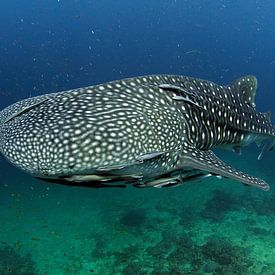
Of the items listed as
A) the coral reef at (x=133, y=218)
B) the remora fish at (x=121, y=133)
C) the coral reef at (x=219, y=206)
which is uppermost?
the remora fish at (x=121, y=133)

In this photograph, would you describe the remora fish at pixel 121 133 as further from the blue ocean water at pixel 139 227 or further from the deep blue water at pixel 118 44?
the deep blue water at pixel 118 44

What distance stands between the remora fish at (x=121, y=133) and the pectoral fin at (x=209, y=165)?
0.04 ft

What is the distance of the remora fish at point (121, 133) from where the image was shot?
144 inches

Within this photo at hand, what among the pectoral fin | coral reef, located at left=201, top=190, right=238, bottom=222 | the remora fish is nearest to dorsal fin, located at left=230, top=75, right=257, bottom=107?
the remora fish

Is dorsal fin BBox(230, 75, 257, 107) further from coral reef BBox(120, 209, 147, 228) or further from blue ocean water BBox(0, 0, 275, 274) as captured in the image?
coral reef BBox(120, 209, 147, 228)

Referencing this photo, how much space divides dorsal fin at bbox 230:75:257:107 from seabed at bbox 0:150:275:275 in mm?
5369

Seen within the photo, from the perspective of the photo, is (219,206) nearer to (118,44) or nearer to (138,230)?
(138,230)

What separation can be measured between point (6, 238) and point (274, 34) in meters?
129

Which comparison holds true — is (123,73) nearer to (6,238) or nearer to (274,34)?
(6,238)

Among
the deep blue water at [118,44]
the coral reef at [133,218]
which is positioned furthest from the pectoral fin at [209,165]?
the deep blue water at [118,44]

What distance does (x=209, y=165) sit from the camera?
14.7 feet

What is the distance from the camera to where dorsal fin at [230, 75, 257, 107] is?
6113 mm

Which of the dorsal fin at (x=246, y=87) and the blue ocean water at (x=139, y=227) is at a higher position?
the dorsal fin at (x=246, y=87)

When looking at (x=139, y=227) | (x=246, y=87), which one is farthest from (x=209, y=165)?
(x=139, y=227)
